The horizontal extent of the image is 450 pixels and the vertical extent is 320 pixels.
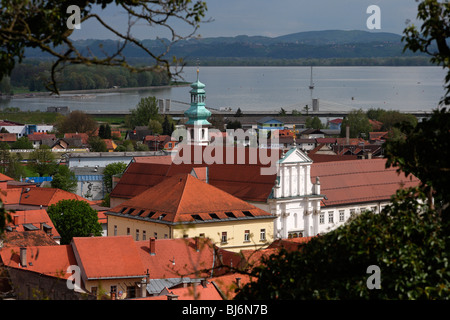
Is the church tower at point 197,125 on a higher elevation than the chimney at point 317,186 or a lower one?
higher

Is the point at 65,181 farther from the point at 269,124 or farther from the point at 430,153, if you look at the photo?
the point at 269,124

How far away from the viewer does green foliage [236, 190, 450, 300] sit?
347 inches

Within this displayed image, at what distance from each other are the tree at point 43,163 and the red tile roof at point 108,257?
43198 millimetres

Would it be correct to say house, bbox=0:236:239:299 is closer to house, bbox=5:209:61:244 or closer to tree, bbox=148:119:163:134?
house, bbox=5:209:61:244

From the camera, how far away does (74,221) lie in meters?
38.2

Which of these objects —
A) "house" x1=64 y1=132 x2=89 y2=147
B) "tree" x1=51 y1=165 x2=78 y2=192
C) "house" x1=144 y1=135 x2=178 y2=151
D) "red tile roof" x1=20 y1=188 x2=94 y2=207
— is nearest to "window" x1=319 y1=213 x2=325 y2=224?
"red tile roof" x1=20 y1=188 x2=94 y2=207

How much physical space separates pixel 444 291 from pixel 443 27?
243cm

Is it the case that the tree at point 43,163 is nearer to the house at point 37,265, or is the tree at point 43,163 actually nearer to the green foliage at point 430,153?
the house at point 37,265

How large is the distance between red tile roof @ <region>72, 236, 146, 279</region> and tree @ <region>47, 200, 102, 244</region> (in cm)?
1077

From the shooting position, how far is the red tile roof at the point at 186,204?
3456 centimetres

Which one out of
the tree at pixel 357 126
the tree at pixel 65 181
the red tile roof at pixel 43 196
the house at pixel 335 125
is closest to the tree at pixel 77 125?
the house at pixel 335 125

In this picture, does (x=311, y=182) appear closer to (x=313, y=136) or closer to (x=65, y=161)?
(x=65, y=161)
